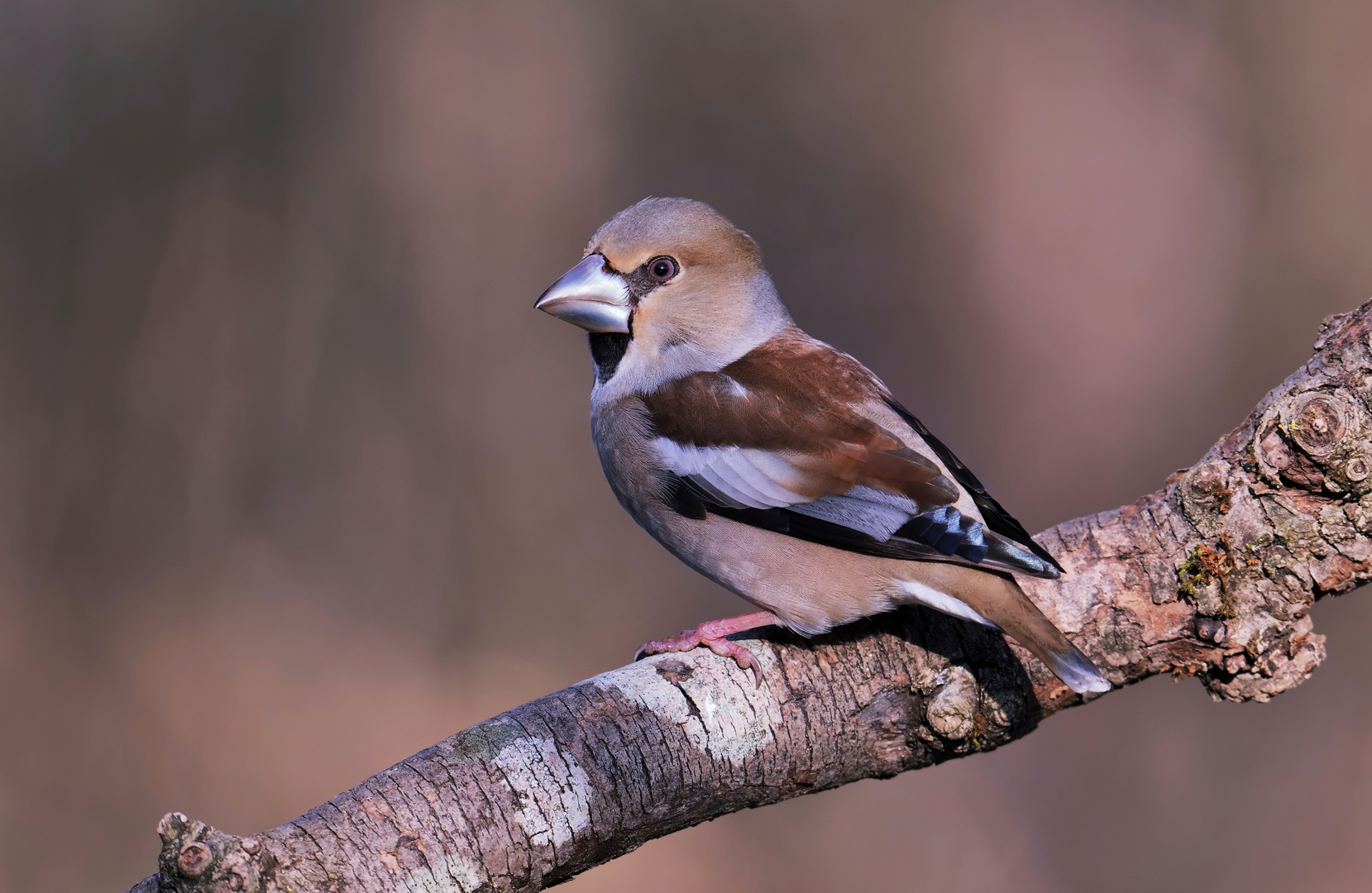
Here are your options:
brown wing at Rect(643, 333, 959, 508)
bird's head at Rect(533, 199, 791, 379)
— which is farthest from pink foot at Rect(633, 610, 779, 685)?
bird's head at Rect(533, 199, 791, 379)

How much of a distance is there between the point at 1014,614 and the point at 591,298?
5.21 feet

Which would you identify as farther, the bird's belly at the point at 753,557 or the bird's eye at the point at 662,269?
the bird's eye at the point at 662,269

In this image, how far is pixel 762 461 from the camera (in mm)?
2648

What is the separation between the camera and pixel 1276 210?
5.57m

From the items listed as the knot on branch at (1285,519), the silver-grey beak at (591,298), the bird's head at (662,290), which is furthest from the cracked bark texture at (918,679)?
the silver-grey beak at (591,298)

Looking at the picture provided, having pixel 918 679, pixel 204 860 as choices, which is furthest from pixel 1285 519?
pixel 204 860

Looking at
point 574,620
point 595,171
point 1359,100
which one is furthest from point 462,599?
point 1359,100

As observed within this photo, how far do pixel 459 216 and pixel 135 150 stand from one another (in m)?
1.80

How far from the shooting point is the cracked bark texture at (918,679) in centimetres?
193

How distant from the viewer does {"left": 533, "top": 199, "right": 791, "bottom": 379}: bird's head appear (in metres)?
3.04

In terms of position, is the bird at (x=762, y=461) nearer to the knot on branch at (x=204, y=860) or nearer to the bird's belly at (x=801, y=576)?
the bird's belly at (x=801, y=576)

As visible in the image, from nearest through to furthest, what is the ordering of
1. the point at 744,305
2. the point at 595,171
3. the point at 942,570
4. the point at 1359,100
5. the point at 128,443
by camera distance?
the point at 942,570
the point at 744,305
the point at 128,443
the point at 1359,100
the point at 595,171

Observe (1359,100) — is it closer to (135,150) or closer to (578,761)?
(578,761)

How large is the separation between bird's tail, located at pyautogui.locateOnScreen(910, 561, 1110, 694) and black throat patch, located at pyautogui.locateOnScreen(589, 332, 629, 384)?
1236 millimetres
